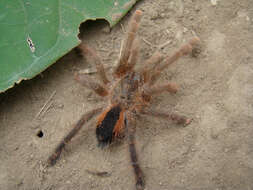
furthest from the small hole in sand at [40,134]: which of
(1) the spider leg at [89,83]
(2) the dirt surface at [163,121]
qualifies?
(1) the spider leg at [89,83]

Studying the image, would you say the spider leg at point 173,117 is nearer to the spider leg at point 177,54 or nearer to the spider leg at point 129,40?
the spider leg at point 177,54

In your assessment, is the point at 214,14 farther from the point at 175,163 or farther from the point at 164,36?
the point at 175,163

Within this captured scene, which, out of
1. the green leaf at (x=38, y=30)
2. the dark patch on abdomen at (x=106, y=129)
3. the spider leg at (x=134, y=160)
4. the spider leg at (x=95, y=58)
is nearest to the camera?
the spider leg at (x=134, y=160)

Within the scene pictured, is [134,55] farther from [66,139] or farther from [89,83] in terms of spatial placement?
[66,139]

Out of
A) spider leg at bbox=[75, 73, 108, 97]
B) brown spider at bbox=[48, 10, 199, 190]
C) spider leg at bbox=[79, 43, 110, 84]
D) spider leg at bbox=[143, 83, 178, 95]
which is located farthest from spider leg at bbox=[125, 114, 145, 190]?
spider leg at bbox=[79, 43, 110, 84]

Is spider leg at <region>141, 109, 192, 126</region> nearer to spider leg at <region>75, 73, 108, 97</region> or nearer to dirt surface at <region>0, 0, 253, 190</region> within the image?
dirt surface at <region>0, 0, 253, 190</region>

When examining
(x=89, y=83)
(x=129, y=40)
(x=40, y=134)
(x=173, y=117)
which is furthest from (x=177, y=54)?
(x=40, y=134)
